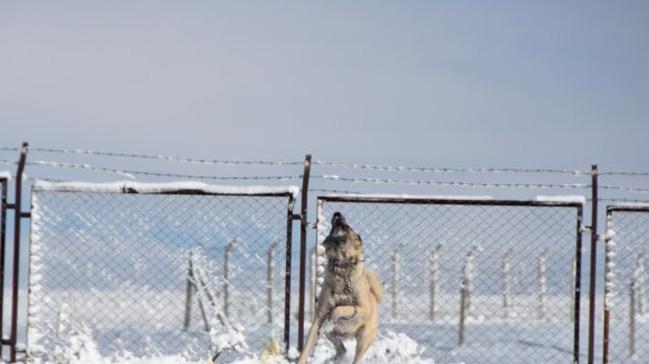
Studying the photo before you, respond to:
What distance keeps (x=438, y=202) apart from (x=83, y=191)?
3541 mm

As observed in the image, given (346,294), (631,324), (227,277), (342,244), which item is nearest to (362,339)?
(346,294)

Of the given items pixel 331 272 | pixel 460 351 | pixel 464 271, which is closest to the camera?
pixel 331 272

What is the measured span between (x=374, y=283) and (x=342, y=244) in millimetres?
553

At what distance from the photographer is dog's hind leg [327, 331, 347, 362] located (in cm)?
754

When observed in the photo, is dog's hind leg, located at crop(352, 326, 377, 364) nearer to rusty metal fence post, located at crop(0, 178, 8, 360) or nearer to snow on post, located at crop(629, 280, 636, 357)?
rusty metal fence post, located at crop(0, 178, 8, 360)

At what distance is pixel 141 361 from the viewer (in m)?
8.48

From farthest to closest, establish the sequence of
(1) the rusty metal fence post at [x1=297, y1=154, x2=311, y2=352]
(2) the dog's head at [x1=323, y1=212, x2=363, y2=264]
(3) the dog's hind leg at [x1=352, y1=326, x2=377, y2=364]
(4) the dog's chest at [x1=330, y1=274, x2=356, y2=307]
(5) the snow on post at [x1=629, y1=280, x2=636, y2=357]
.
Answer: (5) the snow on post at [x1=629, y1=280, x2=636, y2=357], (1) the rusty metal fence post at [x1=297, y1=154, x2=311, y2=352], (3) the dog's hind leg at [x1=352, y1=326, x2=377, y2=364], (4) the dog's chest at [x1=330, y1=274, x2=356, y2=307], (2) the dog's head at [x1=323, y1=212, x2=363, y2=264]

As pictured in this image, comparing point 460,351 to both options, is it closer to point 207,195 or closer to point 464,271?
point 464,271

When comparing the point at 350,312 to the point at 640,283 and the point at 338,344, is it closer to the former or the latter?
the point at 338,344

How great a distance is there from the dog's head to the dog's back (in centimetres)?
23

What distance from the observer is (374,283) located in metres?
7.41

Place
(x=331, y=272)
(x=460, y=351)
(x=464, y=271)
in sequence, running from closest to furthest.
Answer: (x=331, y=272)
(x=460, y=351)
(x=464, y=271)

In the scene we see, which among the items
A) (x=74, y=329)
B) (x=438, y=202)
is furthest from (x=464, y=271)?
(x=74, y=329)

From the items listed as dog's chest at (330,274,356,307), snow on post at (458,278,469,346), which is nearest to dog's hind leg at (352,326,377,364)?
dog's chest at (330,274,356,307)
